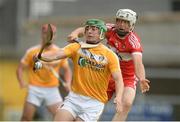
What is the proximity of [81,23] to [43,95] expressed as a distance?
11506 mm

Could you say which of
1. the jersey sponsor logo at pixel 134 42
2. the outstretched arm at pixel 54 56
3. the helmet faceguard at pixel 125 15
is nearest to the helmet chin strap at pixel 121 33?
the jersey sponsor logo at pixel 134 42

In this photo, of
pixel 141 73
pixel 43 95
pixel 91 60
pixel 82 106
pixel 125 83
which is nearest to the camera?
pixel 91 60

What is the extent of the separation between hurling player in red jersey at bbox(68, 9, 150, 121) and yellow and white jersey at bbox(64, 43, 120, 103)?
0.60m

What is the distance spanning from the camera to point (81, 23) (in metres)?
27.4

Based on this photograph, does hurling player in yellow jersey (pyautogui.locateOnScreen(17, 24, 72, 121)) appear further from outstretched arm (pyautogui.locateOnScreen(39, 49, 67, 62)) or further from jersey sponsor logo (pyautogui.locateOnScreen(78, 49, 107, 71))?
jersey sponsor logo (pyautogui.locateOnScreen(78, 49, 107, 71))

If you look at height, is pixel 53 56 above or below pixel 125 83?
above

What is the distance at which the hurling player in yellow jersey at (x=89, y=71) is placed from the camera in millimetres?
11992

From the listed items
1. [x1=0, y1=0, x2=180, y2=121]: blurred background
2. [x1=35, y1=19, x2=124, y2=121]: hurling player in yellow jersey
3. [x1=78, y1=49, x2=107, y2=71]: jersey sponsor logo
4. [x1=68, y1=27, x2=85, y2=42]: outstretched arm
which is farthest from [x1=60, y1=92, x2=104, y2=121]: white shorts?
[x1=0, y1=0, x2=180, y2=121]: blurred background

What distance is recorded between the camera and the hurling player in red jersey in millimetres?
12734

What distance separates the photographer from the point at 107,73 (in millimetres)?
12180

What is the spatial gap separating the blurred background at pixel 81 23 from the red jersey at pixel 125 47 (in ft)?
31.2

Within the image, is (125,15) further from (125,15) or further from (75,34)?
(75,34)

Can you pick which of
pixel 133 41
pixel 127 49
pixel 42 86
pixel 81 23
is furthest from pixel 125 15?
pixel 81 23

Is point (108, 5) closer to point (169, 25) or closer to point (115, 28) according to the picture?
point (169, 25)
